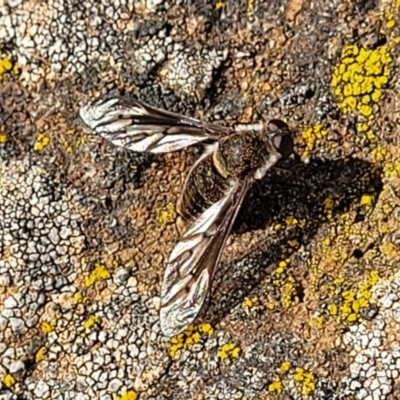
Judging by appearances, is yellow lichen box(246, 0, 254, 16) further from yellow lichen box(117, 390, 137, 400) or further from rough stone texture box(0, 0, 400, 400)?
yellow lichen box(117, 390, 137, 400)

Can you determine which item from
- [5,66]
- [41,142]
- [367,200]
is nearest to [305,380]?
[367,200]

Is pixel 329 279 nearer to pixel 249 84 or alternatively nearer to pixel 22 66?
pixel 249 84

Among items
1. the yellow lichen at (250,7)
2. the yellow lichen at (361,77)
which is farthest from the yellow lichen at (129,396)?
the yellow lichen at (250,7)

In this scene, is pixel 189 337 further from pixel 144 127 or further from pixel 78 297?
pixel 144 127

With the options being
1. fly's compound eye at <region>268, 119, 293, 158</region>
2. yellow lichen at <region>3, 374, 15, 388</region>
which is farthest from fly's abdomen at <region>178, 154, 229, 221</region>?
yellow lichen at <region>3, 374, 15, 388</region>

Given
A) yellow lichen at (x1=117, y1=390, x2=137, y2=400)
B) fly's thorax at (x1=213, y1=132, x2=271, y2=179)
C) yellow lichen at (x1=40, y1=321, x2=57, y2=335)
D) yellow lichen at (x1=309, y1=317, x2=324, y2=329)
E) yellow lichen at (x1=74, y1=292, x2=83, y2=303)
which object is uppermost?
fly's thorax at (x1=213, y1=132, x2=271, y2=179)

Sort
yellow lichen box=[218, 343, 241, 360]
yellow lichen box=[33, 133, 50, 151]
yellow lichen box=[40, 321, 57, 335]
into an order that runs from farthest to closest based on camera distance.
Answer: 1. yellow lichen box=[33, 133, 50, 151]
2. yellow lichen box=[40, 321, 57, 335]
3. yellow lichen box=[218, 343, 241, 360]

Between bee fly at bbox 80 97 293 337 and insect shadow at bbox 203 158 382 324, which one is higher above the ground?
bee fly at bbox 80 97 293 337
